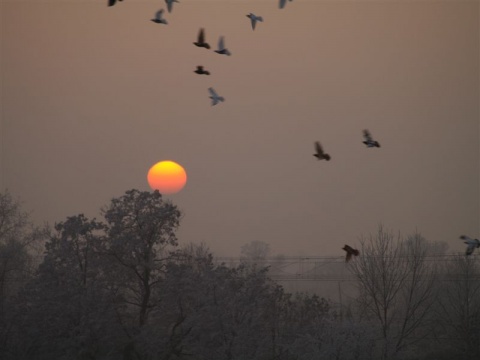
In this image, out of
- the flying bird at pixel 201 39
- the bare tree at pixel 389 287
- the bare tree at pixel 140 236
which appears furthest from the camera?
the bare tree at pixel 389 287

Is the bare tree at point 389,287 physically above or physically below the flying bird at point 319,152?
below

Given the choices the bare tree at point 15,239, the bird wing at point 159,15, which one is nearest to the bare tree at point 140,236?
the bird wing at point 159,15

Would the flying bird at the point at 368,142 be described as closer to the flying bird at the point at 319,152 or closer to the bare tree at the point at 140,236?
the flying bird at the point at 319,152

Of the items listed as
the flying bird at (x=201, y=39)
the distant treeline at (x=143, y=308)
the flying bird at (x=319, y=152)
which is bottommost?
the distant treeline at (x=143, y=308)

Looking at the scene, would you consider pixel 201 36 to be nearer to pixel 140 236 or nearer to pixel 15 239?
pixel 140 236

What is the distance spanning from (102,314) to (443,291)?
134 ft

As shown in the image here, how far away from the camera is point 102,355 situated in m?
32.5

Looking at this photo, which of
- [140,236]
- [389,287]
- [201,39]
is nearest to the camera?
[201,39]

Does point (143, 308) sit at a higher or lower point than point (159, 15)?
lower

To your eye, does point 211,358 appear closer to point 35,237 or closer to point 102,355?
point 102,355

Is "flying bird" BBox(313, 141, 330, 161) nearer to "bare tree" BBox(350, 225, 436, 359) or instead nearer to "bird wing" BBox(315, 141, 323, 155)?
"bird wing" BBox(315, 141, 323, 155)

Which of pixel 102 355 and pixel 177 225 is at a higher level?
pixel 177 225

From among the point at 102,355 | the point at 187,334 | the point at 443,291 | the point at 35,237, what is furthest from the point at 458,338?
the point at 35,237

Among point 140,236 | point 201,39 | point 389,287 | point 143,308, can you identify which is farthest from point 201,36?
point 389,287
